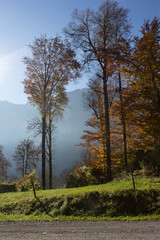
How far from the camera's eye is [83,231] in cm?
477

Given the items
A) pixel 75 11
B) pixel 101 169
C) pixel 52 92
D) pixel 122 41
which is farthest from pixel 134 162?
pixel 75 11

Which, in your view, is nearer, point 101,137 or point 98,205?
point 98,205

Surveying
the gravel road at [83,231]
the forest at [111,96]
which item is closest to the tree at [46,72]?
the forest at [111,96]

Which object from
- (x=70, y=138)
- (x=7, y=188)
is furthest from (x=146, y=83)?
(x=70, y=138)

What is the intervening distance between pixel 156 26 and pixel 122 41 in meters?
1.47

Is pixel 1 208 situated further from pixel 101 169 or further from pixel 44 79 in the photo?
pixel 44 79

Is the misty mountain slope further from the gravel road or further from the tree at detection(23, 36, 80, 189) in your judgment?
the gravel road

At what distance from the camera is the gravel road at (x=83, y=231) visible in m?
4.28

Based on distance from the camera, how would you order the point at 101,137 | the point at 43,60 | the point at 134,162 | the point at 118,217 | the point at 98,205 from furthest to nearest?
the point at 43,60 → the point at 101,137 → the point at 134,162 → the point at 98,205 → the point at 118,217

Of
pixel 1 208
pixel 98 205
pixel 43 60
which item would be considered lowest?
pixel 1 208

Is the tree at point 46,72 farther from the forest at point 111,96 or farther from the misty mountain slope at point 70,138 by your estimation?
the misty mountain slope at point 70,138

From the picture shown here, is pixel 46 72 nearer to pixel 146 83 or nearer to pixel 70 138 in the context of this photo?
pixel 146 83

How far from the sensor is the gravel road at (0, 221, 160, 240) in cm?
428

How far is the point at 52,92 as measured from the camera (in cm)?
1520
